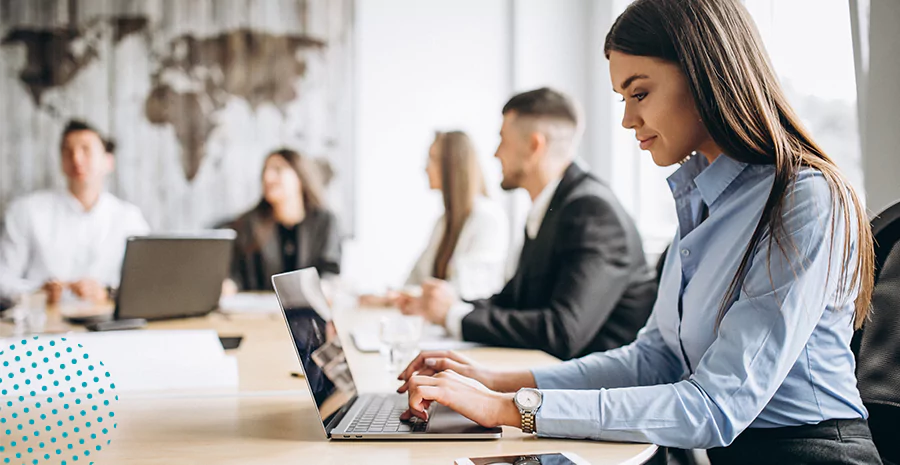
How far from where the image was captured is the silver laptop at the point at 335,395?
1096 mm

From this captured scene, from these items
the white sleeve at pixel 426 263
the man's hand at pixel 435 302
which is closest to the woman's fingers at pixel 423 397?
the man's hand at pixel 435 302

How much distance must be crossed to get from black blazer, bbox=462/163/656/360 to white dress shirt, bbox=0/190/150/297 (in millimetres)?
2544

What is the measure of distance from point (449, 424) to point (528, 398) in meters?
0.13

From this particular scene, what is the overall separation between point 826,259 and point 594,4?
3.49m

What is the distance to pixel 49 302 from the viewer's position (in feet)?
9.50

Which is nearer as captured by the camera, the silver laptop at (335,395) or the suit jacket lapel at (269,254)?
the silver laptop at (335,395)

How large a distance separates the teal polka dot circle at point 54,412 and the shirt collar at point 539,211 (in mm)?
1340

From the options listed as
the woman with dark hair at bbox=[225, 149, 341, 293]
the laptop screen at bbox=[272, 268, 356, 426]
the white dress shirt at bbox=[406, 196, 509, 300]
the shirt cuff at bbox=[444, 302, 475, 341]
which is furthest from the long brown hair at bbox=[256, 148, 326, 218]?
the laptop screen at bbox=[272, 268, 356, 426]

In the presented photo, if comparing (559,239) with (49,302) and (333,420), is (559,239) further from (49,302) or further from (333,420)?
(49,302)

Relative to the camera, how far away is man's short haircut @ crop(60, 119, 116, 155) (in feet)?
13.9

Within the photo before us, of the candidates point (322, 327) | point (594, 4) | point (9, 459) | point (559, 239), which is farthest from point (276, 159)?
point (9, 459)

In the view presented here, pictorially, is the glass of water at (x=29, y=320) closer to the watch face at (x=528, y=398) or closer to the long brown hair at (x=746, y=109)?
the watch face at (x=528, y=398)

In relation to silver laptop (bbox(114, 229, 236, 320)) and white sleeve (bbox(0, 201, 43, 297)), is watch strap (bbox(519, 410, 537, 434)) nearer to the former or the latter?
silver laptop (bbox(114, 229, 236, 320))

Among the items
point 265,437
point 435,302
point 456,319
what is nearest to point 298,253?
point 435,302
